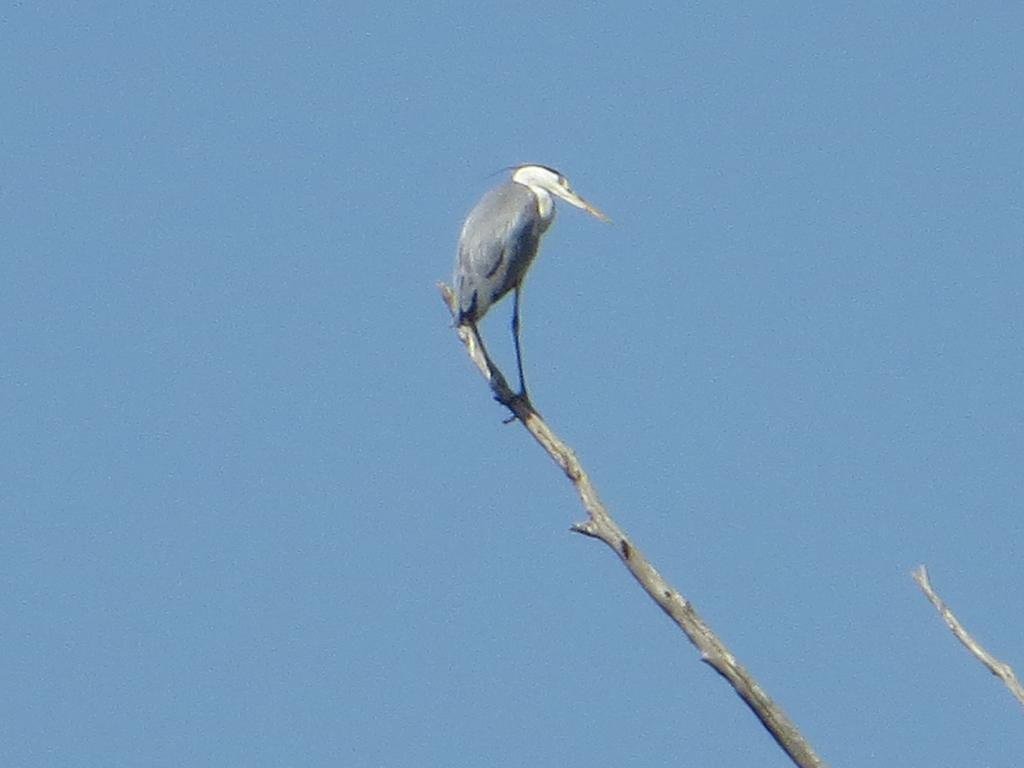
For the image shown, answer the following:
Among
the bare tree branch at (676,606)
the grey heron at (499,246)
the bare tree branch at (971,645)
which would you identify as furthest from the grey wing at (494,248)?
the bare tree branch at (971,645)

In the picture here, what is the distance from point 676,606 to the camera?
6.48 meters

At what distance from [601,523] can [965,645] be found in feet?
5.68

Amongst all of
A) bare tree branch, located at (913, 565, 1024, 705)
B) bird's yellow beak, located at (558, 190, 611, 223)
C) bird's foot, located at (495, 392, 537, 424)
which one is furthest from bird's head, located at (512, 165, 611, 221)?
bare tree branch, located at (913, 565, 1024, 705)

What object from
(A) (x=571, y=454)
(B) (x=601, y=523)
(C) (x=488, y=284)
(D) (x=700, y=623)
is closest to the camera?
(D) (x=700, y=623)

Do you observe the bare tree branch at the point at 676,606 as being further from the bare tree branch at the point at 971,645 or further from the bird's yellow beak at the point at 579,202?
the bird's yellow beak at the point at 579,202

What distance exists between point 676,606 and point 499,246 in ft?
15.4

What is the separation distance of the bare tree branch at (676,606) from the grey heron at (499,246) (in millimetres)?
2235

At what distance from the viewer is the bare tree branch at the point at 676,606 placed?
5.95 m

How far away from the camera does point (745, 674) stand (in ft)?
20.3

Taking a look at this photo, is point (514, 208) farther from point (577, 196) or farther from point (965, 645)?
point (965, 645)

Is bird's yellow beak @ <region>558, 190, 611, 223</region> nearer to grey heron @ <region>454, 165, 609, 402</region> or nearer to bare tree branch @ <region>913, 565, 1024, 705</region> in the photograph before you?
grey heron @ <region>454, 165, 609, 402</region>

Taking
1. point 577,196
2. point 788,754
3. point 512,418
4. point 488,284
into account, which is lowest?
point 788,754

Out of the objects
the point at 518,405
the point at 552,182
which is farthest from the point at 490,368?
the point at 552,182

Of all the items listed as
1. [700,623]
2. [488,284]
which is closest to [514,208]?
[488,284]
